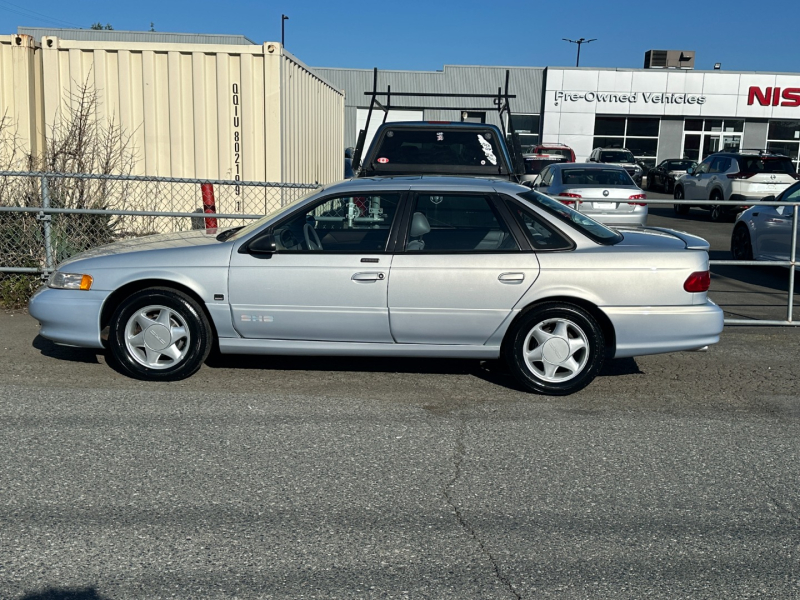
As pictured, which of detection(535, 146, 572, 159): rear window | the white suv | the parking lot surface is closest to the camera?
the parking lot surface

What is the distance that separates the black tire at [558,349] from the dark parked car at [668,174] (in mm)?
27642

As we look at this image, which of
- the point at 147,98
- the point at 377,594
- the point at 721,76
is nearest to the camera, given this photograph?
the point at 377,594

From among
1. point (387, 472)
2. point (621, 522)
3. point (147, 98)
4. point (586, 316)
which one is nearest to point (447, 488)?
point (387, 472)

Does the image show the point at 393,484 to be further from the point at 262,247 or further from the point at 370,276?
the point at 262,247

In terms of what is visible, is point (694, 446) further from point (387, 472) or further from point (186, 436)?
point (186, 436)

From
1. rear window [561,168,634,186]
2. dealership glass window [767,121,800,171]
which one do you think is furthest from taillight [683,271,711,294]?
dealership glass window [767,121,800,171]

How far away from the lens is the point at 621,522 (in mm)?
4188

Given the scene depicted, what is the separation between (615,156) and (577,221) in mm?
29490

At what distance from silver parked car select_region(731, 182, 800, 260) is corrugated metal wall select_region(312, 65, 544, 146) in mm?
30587

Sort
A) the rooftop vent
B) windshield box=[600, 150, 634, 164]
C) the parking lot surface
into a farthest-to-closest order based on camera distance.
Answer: the rooftop vent, windshield box=[600, 150, 634, 164], the parking lot surface

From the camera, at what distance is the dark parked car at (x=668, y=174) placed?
108 ft

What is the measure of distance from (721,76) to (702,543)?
4067cm

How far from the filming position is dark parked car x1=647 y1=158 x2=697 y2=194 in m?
32.9

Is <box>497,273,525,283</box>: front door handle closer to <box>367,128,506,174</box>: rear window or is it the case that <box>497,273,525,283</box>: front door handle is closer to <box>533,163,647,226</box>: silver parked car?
<box>367,128,506,174</box>: rear window
